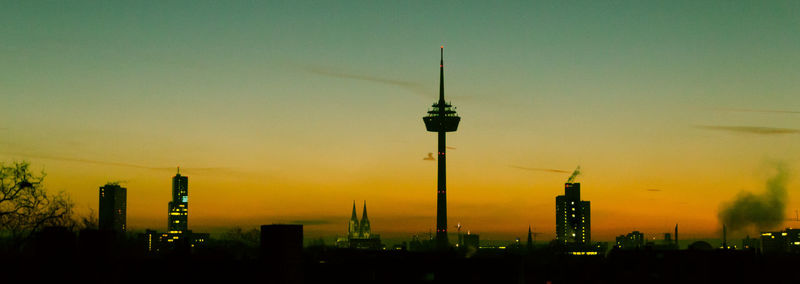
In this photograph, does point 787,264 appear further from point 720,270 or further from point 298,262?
point 298,262

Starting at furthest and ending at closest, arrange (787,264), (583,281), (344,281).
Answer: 1. (787,264)
2. (583,281)
3. (344,281)

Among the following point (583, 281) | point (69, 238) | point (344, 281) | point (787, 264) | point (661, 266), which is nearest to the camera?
point (69, 238)

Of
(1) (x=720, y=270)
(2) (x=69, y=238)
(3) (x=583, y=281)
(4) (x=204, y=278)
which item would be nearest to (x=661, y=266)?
(1) (x=720, y=270)

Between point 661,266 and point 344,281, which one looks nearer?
point 344,281

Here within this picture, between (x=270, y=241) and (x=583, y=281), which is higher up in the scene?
(x=270, y=241)

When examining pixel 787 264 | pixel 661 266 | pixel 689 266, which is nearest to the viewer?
pixel 689 266

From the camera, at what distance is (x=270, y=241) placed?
14.3 m

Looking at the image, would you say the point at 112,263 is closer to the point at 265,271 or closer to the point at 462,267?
the point at 265,271

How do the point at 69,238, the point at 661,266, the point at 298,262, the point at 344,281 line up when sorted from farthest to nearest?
1. the point at 661,266
2. the point at 344,281
3. the point at 69,238
4. the point at 298,262

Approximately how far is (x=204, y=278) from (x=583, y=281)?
135 feet

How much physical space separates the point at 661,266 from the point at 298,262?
51140mm

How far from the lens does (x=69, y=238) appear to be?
55.1 ft

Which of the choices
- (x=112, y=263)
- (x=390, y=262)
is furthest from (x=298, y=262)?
(x=390, y=262)

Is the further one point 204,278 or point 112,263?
point 204,278
